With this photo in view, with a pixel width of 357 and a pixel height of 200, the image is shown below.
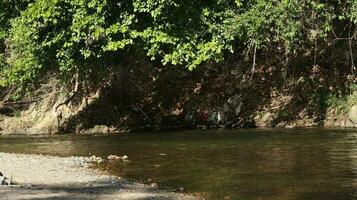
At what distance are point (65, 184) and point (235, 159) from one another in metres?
5.52

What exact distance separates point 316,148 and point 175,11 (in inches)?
249

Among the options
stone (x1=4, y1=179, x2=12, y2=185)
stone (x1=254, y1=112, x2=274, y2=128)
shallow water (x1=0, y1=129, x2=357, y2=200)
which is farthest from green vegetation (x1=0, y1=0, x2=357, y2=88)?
stone (x1=4, y1=179, x2=12, y2=185)

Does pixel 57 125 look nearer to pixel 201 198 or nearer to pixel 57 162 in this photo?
pixel 57 162

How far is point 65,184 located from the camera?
13.0 m

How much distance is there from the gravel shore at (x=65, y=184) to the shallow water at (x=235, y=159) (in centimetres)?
75

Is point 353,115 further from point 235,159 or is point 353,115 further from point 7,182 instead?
point 7,182

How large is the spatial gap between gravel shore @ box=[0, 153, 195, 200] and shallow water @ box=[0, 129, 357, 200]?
2.45 ft

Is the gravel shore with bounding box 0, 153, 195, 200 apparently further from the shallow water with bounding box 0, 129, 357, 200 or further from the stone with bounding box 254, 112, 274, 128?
the stone with bounding box 254, 112, 274, 128

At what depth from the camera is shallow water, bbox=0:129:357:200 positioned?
12.4 meters

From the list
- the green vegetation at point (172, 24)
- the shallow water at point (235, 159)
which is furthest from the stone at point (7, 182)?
the green vegetation at point (172, 24)

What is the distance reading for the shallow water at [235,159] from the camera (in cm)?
1243

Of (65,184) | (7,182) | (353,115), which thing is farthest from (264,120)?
(7,182)

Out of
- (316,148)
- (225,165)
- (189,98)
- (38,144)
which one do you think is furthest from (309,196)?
(189,98)

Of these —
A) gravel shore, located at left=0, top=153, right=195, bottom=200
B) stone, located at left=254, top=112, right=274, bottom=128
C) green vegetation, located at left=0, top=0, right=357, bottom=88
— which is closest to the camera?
gravel shore, located at left=0, top=153, right=195, bottom=200
